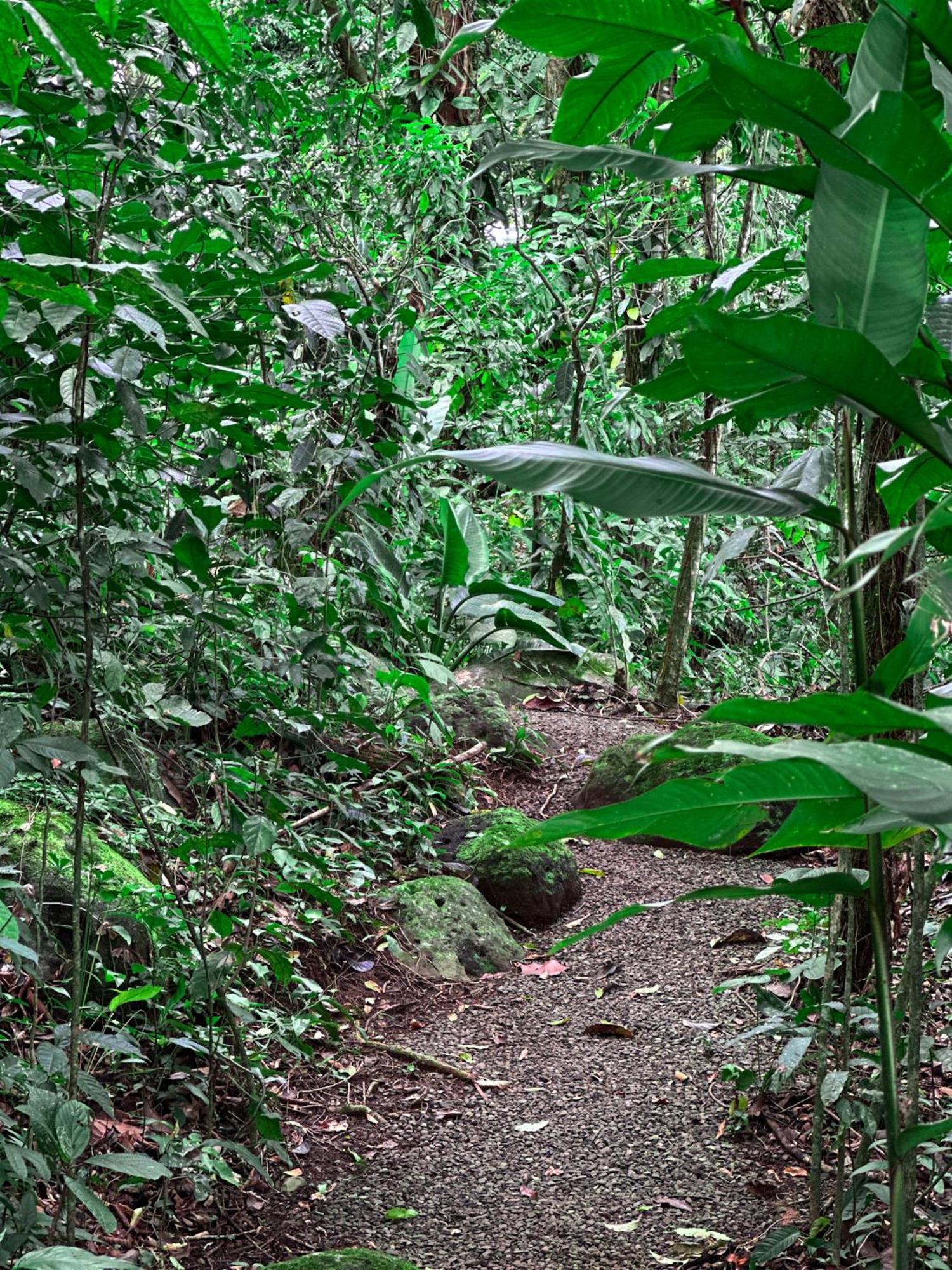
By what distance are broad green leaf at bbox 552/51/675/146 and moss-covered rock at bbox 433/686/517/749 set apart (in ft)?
13.3

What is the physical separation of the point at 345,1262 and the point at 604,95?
6.40 feet

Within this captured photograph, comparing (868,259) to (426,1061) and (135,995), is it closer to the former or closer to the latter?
(135,995)

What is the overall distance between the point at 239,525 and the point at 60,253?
0.90 meters

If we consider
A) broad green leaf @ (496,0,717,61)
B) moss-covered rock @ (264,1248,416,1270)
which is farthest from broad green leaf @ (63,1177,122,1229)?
broad green leaf @ (496,0,717,61)

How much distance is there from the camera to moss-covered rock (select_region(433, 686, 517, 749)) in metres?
5.62

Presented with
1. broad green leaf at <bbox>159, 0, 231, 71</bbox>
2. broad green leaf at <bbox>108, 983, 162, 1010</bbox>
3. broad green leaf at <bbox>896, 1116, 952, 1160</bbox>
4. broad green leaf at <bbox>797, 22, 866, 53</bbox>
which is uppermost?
broad green leaf at <bbox>797, 22, 866, 53</bbox>

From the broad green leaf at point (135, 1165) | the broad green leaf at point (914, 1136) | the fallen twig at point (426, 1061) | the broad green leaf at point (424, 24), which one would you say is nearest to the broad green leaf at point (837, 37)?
the broad green leaf at point (424, 24)

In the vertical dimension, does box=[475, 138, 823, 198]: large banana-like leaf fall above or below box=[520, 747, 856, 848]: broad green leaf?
above

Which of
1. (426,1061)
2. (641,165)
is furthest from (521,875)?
(641,165)

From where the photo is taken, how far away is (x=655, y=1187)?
261 cm

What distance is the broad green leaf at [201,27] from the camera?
4.79 ft

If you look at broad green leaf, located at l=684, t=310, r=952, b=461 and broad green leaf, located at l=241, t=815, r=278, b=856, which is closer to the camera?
broad green leaf, located at l=684, t=310, r=952, b=461

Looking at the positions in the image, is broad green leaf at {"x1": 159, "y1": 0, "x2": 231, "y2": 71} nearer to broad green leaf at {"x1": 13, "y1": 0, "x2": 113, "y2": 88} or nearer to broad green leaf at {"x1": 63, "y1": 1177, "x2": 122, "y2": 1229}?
broad green leaf at {"x1": 13, "y1": 0, "x2": 113, "y2": 88}

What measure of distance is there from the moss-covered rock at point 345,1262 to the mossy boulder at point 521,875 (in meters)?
2.33
